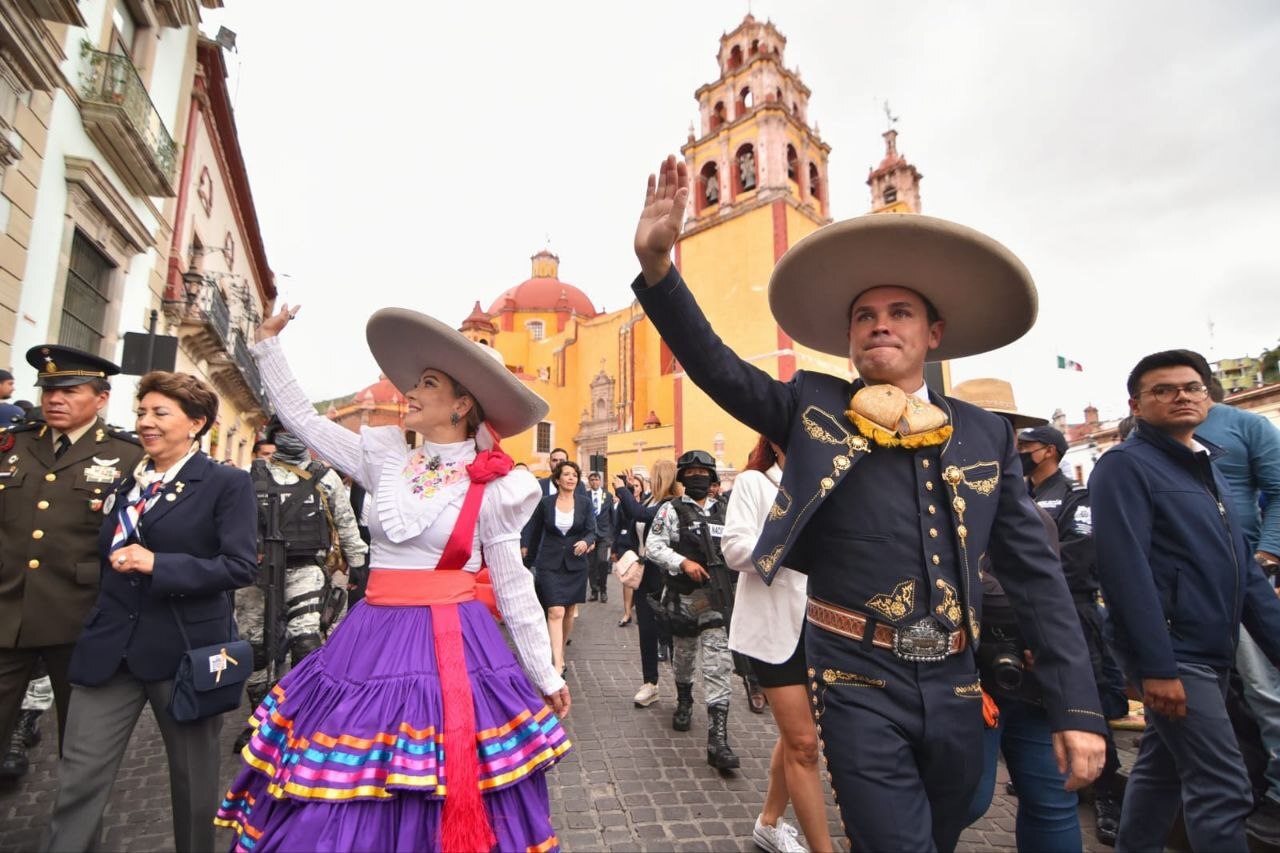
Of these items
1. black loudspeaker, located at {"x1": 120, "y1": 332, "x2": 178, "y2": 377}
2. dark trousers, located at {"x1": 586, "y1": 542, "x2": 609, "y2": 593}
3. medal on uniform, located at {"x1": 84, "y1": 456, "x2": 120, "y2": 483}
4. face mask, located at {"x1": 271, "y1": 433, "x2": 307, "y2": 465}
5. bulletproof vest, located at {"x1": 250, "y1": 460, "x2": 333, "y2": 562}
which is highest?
black loudspeaker, located at {"x1": 120, "y1": 332, "x2": 178, "y2": 377}

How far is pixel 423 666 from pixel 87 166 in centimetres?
922

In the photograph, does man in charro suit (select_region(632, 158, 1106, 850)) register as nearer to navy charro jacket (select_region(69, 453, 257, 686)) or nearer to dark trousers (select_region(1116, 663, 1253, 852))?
dark trousers (select_region(1116, 663, 1253, 852))

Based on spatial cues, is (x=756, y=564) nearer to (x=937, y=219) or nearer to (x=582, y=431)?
(x=937, y=219)

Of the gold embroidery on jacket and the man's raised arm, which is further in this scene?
the gold embroidery on jacket

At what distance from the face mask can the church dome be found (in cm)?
4128

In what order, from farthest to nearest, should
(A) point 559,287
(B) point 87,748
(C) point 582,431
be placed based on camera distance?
(A) point 559,287
(C) point 582,431
(B) point 87,748

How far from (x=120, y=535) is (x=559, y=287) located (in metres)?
45.5

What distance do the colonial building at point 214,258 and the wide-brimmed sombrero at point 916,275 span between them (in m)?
11.3

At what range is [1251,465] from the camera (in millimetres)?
3697

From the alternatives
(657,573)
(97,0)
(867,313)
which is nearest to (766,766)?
(657,573)

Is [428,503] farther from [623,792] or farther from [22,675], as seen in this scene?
[623,792]

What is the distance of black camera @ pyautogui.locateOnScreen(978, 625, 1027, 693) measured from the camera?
2240 millimetres

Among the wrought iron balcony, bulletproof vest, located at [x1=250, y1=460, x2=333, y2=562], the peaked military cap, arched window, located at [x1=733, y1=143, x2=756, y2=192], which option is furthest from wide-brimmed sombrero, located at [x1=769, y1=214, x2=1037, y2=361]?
arched window, located at [x1=733, y1=143, x2=756, y2=192]

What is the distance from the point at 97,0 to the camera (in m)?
8.15
